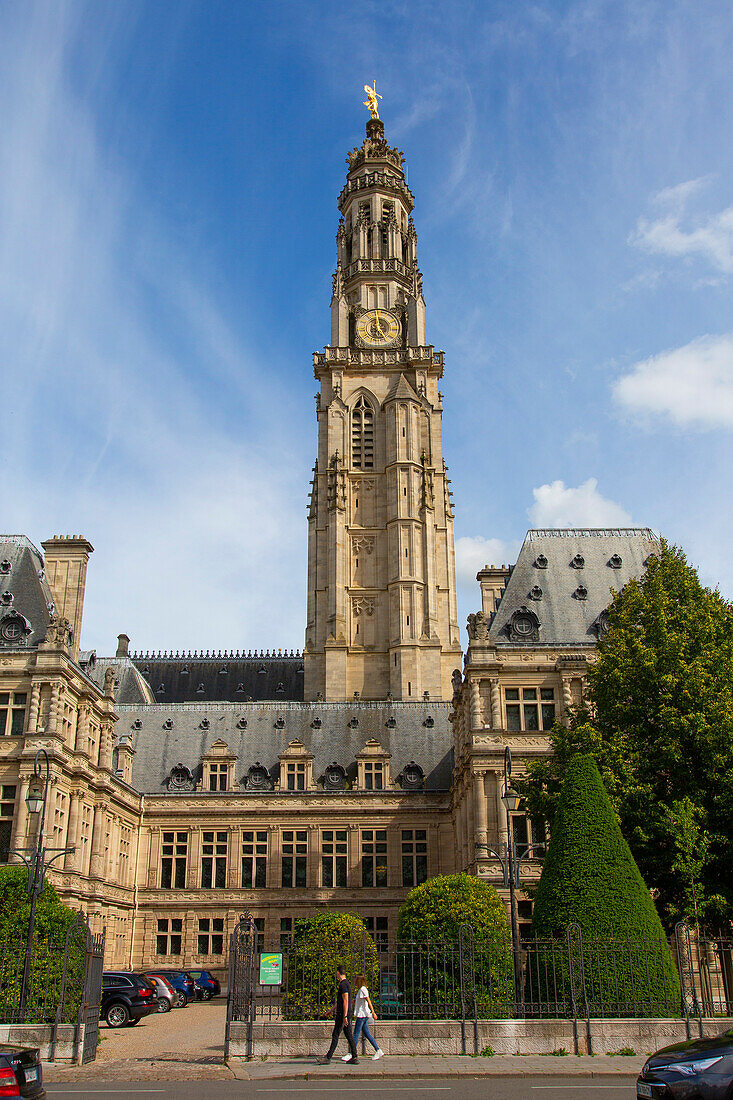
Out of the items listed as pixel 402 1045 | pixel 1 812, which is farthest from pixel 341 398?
pixel 402 1045

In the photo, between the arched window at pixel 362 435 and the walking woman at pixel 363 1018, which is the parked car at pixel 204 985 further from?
the arched window at pixel 362 435

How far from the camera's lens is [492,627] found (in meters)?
42.9

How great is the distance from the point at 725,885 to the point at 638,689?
6.03 metres

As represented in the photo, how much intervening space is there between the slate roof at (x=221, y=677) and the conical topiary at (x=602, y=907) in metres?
45.0

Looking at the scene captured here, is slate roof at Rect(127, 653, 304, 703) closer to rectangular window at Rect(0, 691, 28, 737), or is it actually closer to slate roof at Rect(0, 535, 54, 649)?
slate roof at Rect(0, 535, 54, 649)

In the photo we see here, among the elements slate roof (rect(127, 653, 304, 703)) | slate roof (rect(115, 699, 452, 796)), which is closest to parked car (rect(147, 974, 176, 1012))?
slate roof (rect(115, 699, 452, 796))

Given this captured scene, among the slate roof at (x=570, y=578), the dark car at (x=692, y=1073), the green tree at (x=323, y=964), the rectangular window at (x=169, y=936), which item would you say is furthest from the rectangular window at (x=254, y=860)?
the dark car at (x=692, y=1073)

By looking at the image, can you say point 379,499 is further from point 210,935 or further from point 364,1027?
point 364,1027

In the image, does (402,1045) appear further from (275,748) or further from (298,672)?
(298,672)

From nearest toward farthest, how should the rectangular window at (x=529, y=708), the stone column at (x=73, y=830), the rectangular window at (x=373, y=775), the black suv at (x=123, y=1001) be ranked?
the black suv at (x=123, y=1001)
the stone column at (x=73, y=830)
the rectangular window at (x=529, y=708)
the rectangular window at (x=373, y=775)

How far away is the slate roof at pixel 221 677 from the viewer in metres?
69.2

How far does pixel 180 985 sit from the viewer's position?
38312 mm

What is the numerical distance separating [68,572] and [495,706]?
20123 millimetres

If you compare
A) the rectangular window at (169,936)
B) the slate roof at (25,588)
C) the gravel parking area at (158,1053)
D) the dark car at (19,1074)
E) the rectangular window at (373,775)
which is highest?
the slate roof at (25,588)
